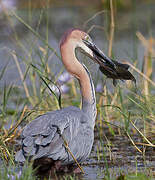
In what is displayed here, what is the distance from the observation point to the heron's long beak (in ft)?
16.4

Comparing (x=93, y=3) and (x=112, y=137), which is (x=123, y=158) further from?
(x=93, y=3)

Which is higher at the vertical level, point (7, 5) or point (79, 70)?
point (7, 5)

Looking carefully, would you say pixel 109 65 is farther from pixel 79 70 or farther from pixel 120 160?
pixel 120 160

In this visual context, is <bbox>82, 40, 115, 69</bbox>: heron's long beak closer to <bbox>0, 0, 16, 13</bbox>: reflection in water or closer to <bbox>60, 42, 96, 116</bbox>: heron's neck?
<bbox>60, 42, 96, 116</bbox>: heron's neck

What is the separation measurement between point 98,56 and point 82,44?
200 mm

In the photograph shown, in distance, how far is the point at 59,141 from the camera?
4.25 meters

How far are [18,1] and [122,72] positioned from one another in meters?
11.8

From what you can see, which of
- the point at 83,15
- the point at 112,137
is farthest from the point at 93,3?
the point at 112,137

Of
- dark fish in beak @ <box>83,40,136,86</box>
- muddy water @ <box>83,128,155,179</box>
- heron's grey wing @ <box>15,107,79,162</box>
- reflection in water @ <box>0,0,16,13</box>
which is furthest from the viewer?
reflection in water @ <box>0,0,16,13</box>

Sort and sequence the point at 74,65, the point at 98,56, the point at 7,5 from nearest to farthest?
the point at 74,65
the point at 98,56
the point at 7,5

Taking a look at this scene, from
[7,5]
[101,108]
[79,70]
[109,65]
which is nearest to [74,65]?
[79,70]

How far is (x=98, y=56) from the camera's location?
5.05 meters

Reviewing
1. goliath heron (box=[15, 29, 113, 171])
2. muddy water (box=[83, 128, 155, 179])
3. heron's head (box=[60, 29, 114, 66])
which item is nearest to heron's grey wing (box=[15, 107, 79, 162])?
goliath heron (box=[15, 29, 113, 171])

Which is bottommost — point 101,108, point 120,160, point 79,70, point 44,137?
point 120,160
